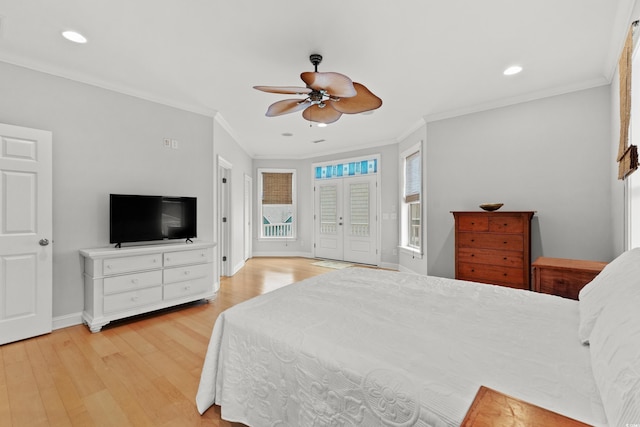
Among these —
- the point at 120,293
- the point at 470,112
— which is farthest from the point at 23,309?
the point at 470,112

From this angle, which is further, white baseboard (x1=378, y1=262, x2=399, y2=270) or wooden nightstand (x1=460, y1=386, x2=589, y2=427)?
white baseboard (x1=378, y1=262, x2=399, y2=270)

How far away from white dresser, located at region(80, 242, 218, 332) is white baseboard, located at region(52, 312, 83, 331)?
9cm

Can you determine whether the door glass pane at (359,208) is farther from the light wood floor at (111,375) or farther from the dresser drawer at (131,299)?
the dresser drawer at (131,299)

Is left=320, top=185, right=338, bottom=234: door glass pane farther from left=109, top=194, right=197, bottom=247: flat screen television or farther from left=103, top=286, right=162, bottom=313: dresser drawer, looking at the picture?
left=103, top=286, right=162, bottom=313: dresser drawer

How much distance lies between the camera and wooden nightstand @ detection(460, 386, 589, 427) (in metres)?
0.63

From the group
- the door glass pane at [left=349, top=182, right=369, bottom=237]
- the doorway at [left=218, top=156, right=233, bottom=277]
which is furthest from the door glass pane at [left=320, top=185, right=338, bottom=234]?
Answer: the doorway at [left=218, top=156, right=233, bottom=277]

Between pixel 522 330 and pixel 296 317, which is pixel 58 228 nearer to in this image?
pixel 296 317

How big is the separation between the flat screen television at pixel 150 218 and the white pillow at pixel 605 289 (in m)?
3.77

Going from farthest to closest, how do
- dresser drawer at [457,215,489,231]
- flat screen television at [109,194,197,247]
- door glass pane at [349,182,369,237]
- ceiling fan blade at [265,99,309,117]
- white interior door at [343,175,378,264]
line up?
door glass pane at [349,182,369,237], white interior door at [343,175,378,264], dresser drawer at [457,215,489,231], flat screen television at [109,194,197,247], ceiling fan blade at [265,99,309,117]

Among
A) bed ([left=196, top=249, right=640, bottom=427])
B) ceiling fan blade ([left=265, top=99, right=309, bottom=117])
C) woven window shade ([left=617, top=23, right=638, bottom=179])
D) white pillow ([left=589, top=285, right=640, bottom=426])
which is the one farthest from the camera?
ceiling fan blade ([left=265, top=99, right=309, bottom=117])

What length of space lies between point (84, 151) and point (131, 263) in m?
1.30

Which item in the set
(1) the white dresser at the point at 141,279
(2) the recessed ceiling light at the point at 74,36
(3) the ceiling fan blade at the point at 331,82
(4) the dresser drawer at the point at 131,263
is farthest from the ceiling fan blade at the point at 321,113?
(4) the dresser drawer at the point at 131,263

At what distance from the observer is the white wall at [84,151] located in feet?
8.97

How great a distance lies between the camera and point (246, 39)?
94.6 inches
